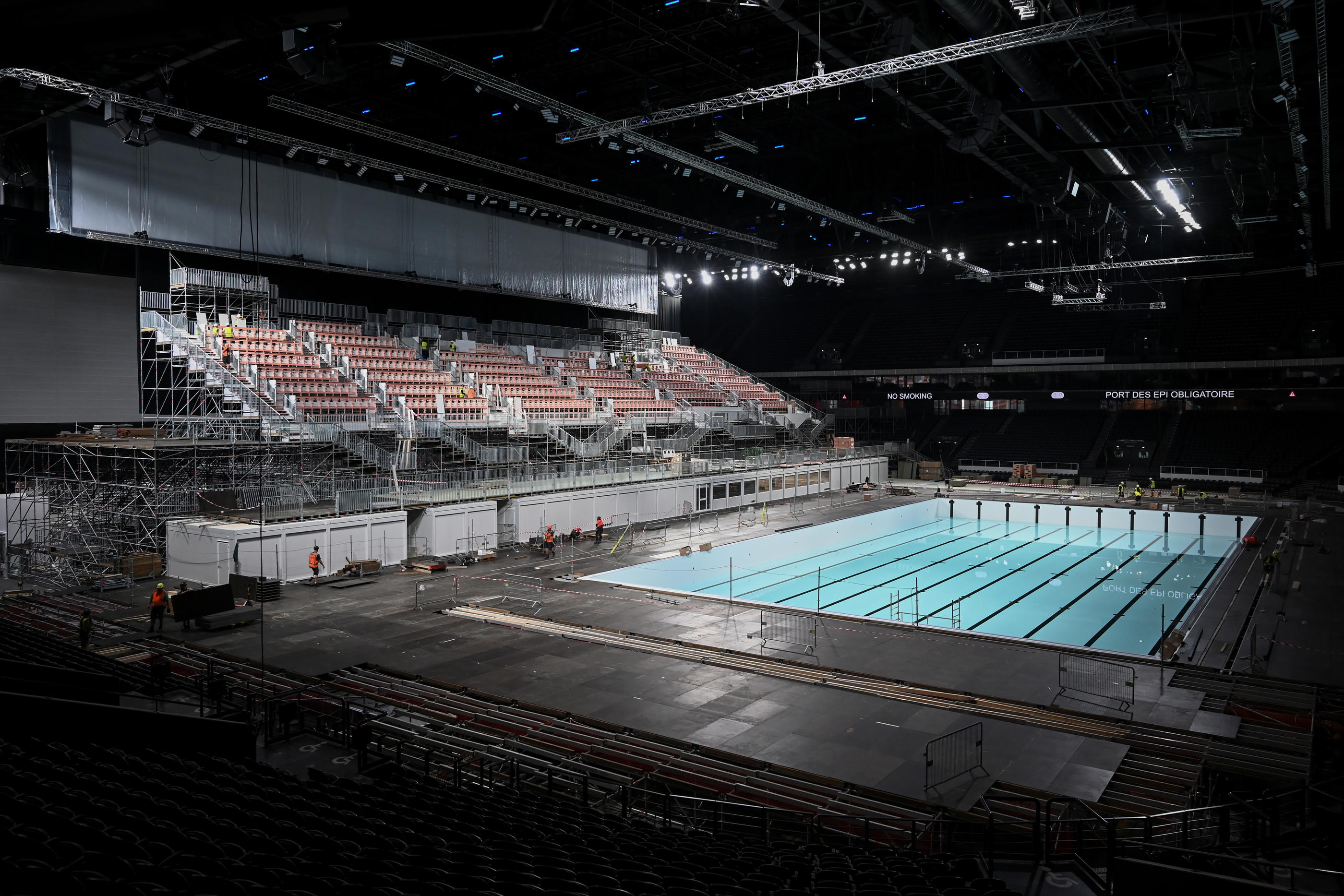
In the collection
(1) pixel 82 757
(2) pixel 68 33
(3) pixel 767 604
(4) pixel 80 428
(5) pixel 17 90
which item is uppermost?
(5) pixel 17 90

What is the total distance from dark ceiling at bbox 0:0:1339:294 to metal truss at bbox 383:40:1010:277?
77cm

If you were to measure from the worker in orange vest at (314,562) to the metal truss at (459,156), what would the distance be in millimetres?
12879

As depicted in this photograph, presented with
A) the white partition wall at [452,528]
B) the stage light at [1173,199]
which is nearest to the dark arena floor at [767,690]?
the white partition wall at [452,528]

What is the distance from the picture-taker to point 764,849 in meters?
7.27

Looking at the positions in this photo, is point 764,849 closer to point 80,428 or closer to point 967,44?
point 967,44

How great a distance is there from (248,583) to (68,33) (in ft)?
54.3

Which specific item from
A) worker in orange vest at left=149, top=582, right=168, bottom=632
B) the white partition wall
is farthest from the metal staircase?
worker in orange vest at left=149, top=582, right=168, bottom=632

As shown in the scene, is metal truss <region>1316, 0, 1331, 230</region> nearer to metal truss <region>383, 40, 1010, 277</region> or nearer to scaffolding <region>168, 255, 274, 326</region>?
metal truss <region>383, 40, 1010, 277</region>

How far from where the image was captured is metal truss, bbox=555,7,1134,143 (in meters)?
14.4

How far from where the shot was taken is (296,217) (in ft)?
108

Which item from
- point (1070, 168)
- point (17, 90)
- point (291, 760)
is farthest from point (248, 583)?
point (1070, 168)

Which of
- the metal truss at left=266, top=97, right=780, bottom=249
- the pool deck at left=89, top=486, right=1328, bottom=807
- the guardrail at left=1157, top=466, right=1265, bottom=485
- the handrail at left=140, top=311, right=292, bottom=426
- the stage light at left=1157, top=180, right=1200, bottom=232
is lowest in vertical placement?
the pool deck at left=89, top=486, right=1328, bottom=807

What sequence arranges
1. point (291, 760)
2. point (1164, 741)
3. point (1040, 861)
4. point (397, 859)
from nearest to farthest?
point (397, 859) → point (1040, 861) → point (291, 760) → point (1164, 741)

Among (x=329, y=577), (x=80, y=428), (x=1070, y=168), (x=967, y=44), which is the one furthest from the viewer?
(x=80, y=428)
